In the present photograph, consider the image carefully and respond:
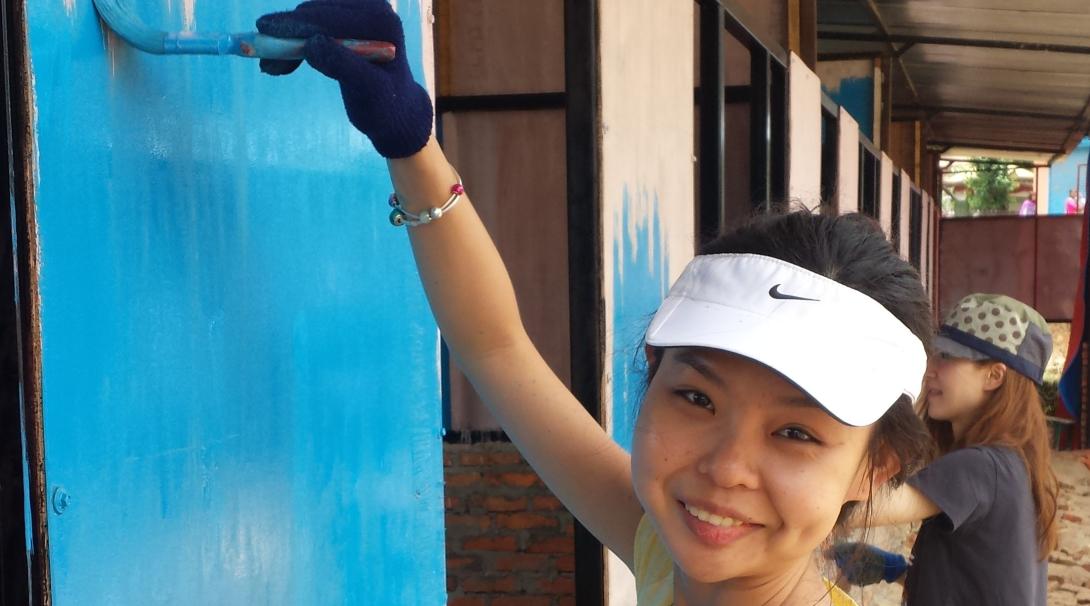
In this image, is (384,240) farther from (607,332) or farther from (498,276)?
(607,332)

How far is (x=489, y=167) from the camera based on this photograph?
4473mm

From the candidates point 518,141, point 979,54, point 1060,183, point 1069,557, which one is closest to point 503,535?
point 518,141

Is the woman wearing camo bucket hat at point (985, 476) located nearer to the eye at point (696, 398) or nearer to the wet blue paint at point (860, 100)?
the eye at point (696, 398)

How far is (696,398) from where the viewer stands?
3.40 ft

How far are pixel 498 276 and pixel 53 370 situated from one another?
609mm

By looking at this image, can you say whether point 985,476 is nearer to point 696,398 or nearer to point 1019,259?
point 696,398

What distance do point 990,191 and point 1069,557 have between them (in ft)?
76.5

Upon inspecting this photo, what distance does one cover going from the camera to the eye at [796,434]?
100 centimetres

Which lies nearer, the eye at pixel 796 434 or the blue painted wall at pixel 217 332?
the blue painted wall at pixel 217 332

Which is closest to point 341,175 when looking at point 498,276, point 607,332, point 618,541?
point 498,276

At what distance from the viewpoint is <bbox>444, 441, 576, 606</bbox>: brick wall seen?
4.38m

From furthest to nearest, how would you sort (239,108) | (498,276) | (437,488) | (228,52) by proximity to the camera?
(437,488) → (498,276) → (239,108) → (228,52)

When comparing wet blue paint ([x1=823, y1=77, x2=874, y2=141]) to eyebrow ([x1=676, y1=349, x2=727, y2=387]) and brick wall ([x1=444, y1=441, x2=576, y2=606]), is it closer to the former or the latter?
brick wall ([x1=444, y1=441, x2=576, y2=606])

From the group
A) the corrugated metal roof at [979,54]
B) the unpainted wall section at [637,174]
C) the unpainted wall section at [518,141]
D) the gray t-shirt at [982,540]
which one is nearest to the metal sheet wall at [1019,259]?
the corrugated metal roof at [979,54]
